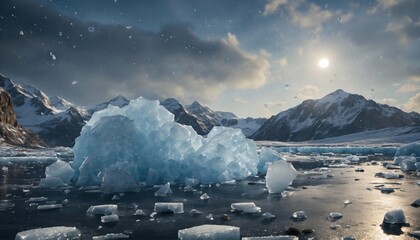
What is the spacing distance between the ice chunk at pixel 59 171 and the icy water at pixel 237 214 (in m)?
1.98

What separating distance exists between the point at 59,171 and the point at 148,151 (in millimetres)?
4709

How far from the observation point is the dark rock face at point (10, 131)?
336ft

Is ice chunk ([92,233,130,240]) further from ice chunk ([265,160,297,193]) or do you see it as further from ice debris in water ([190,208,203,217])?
ice chunk ([265,160,297,193])

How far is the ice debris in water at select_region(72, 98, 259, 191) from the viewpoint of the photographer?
1753 centimetres

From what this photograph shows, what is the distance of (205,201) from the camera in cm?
1263

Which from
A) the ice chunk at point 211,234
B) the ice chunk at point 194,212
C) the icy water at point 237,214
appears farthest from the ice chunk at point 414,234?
the ice chunk at point 194,212

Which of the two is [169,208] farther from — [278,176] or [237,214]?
[278,176]

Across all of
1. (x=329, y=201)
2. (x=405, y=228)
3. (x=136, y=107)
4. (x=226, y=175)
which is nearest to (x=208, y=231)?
(x=405, y=228)

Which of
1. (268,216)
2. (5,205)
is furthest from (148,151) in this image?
(268,216)

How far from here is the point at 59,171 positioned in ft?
60.3

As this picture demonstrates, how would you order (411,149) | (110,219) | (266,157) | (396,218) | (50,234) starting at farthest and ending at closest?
(411,149)
(266,157)
(110,219)
(396,218)
(50,234)

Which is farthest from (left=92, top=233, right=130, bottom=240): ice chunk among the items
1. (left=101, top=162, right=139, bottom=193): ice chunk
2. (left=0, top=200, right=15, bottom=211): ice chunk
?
(left=101, top=162, right=139, bottom=193): ice chunk

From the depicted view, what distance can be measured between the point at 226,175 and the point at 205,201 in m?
7.59

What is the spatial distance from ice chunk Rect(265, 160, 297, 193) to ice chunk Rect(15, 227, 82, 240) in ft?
29.1
